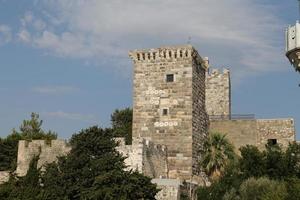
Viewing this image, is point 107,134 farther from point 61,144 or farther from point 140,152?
point 61,144

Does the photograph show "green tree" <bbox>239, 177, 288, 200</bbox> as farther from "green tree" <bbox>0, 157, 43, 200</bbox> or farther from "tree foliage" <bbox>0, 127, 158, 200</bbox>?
"green tree" <bbox>0, 157, 43, 200</bbox>

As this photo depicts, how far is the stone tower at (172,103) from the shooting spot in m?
27.6

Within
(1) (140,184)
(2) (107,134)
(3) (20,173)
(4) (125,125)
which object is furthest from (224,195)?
(4) (125,125)

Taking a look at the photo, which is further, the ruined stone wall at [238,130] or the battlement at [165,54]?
the ruined stone wall at [238,130]

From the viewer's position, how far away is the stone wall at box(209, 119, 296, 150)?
103ft

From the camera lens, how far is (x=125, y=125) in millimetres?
41031

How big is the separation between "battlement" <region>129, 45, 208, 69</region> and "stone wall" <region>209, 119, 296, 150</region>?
15.6 ft

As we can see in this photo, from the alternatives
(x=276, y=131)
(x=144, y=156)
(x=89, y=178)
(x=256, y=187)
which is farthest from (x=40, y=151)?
(x=276, y=131)

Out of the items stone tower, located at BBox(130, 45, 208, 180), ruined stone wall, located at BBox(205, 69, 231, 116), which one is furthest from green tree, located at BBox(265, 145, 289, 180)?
ruined stone wall, located at BBox(205, 69, 231, 116)

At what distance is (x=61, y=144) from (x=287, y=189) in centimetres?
1314

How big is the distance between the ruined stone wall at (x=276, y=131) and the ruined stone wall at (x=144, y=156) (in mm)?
7632

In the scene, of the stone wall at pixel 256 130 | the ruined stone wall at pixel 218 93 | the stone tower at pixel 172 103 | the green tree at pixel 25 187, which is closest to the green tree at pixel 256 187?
the stone tower at pixel 172 103

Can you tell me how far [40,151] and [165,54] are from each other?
835cm

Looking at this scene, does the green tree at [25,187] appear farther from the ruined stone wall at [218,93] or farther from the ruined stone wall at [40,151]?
the ruined stone wall at [218,93]
